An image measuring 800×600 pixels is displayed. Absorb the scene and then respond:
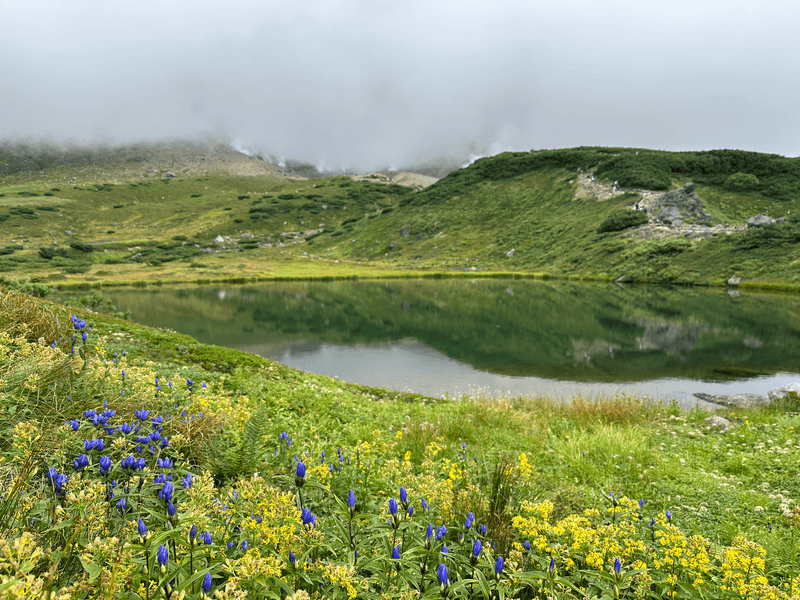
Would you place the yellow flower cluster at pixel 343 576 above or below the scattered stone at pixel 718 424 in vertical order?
above

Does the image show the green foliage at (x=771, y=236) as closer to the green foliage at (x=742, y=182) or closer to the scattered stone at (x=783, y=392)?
the green foliage at (x=742, y=182)

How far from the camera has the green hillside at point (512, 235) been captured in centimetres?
7175

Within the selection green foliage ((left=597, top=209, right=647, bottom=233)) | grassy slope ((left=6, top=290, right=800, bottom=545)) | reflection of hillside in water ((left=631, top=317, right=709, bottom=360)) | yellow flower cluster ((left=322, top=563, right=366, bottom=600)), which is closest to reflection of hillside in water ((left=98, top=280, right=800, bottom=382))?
reflection of hillside in water ((left=631, top=317, right=709, bottom=360))

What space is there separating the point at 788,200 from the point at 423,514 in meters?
141

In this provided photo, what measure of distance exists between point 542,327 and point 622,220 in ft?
240

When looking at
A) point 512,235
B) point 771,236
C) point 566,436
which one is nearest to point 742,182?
point 771,236

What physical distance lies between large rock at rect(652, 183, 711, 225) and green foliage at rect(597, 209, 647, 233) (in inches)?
131

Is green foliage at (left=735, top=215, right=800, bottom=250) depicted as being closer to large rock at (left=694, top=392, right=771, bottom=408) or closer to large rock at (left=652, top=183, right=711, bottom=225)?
large rock at (left=652, top=183, right=711, bottom=225)

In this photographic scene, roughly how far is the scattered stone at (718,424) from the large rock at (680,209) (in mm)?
93866

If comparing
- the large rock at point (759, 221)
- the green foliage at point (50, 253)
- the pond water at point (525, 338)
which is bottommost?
the pond water at point (525, 338)

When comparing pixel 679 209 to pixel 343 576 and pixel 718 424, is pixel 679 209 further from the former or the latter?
pixel 343 576

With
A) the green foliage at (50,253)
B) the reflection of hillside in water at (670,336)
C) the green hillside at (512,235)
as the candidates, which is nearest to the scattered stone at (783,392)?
the reflection of hillside in water at (670,336)

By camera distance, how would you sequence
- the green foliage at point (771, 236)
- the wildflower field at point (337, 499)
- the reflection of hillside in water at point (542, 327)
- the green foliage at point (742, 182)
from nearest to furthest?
1. the wildflower field at point (337, 499)
2. the reflection of hillside in water at point (542, 327)
3. the green foliage at point (771, 236)
4. the green foliage at point (742, 182)

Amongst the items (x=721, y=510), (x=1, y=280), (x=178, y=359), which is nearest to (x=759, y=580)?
(x=721, y=510)
